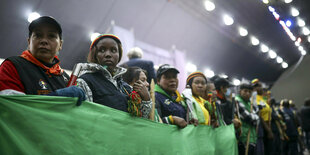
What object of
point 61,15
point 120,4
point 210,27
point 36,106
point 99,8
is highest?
point 210,27

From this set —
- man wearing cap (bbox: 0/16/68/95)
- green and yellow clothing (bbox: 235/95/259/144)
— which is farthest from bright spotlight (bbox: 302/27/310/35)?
man wearing cap (bbox: 0/16/68/95)

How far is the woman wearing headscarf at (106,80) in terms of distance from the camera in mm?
1521

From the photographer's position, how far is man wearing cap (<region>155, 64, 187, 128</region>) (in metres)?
2.34

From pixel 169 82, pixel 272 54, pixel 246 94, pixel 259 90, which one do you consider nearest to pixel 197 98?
pixel 169 82

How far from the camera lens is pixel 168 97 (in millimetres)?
2475

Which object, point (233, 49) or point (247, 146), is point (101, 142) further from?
point (233, 49)

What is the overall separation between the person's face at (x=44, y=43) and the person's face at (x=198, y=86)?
1.88 meters

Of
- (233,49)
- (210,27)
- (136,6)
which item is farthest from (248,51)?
(136,6)

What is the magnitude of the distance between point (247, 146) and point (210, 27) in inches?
231

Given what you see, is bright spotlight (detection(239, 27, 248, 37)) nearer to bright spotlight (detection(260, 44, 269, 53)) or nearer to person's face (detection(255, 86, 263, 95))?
bright spotlight (detection(260, 44, 269, 53))

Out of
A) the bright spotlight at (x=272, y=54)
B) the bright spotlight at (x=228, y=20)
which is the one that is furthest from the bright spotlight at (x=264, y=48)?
the bright spotlight at (x=228, y=20)

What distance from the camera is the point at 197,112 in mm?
2627

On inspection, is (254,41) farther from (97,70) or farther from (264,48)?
(97,70)

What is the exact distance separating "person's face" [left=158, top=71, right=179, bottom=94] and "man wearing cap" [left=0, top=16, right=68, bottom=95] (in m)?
1.20
